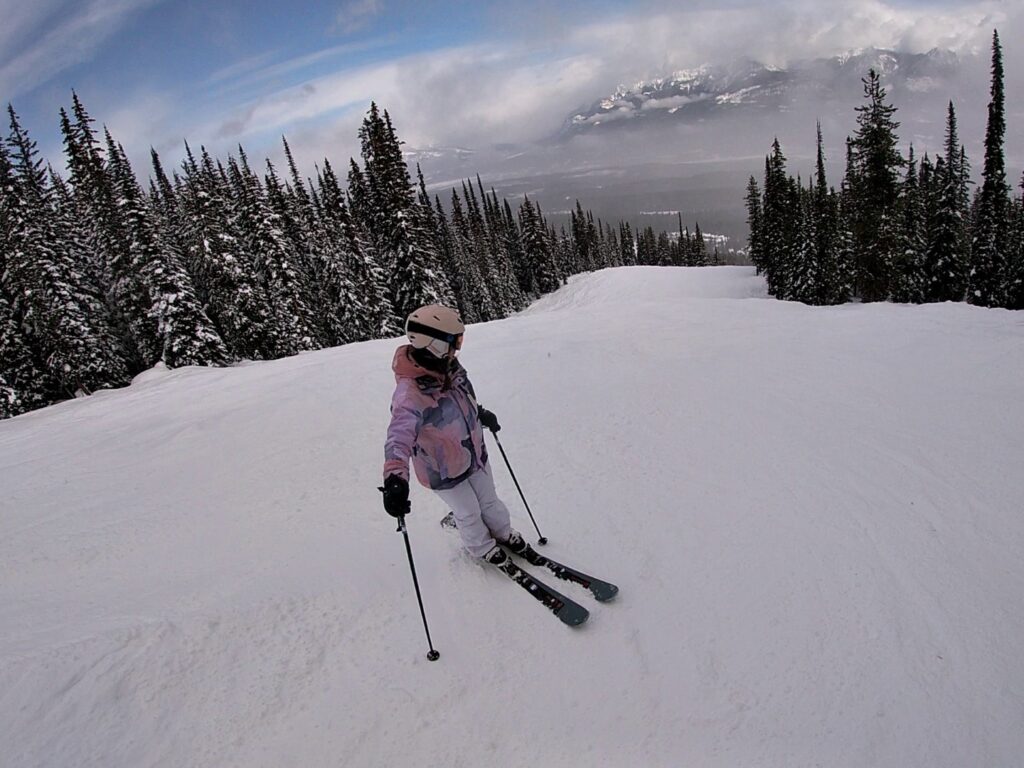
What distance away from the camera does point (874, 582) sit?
14.5ft

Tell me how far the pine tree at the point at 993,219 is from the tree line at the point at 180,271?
36.1 meters

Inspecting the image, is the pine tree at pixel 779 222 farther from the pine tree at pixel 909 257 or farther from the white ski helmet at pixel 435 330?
the white ski helmet at pixel 435 330

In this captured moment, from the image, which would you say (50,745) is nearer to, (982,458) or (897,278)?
(982,458)

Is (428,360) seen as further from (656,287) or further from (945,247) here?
(656,287)

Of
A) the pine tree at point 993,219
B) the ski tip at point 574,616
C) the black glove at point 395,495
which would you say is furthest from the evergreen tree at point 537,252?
the black glove at point 395,495

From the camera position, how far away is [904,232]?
32.7 meters

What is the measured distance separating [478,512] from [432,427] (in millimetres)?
1036

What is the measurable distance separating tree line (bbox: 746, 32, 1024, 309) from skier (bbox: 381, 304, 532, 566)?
122 ft

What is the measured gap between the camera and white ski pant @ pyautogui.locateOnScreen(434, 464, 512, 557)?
4.71 metres

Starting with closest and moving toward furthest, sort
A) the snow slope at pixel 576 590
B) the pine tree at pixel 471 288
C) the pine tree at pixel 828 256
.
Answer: the snow slope at pixel 576 590 < the pine tree at pixel 828 256 < the pine tree at pixel 471 288

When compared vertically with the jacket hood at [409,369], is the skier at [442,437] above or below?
below

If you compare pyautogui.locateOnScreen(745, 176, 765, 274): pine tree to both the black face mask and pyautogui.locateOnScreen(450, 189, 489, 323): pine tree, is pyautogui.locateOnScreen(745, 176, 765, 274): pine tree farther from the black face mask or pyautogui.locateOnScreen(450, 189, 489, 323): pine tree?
the black face mask

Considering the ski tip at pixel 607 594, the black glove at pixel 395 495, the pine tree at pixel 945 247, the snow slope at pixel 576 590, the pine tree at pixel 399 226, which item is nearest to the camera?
the snow slope at pixel 576 590

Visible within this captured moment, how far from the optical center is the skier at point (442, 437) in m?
4.05
